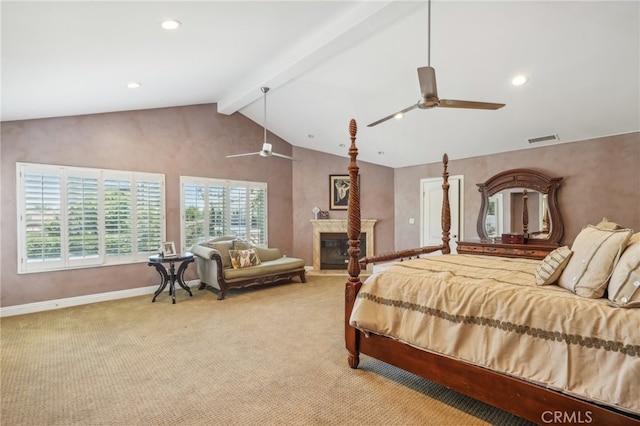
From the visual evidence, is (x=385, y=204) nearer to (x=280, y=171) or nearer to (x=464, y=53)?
(x=280, y=171)

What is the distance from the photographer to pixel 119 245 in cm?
504

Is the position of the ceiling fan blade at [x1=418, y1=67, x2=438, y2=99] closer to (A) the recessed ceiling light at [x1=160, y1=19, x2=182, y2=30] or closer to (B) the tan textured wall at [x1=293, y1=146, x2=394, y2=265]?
(A) the recessed ceiling light at [x1=160, y1=19, x2=182, y2=30]

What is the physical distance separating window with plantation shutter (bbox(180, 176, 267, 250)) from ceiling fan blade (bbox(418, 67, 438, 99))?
453 cm

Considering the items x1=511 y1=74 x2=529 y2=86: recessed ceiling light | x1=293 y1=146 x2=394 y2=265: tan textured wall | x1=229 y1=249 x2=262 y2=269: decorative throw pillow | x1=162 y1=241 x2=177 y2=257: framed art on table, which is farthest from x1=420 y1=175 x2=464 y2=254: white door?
x1=162 y1=241 x2=177 y2=257: framed art on table

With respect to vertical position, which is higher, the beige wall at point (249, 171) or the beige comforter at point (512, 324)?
the beige wall at point (249, 171)

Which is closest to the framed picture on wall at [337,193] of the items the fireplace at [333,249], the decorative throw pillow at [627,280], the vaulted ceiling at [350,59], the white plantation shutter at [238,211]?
the fireplace at [333,249]

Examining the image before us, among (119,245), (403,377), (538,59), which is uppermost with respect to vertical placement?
(538,59)

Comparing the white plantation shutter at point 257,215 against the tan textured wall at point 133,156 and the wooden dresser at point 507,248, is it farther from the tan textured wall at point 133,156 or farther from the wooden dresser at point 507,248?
the wooden dresser at point 507,248

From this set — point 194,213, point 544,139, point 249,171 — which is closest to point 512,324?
Answer: point 544,139

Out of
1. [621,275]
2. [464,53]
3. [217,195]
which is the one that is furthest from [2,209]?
[621,275]

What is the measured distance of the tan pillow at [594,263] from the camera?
1.83 m

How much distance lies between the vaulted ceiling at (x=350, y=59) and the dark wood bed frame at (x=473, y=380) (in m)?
1.29

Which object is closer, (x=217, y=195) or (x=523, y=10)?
(x=523, y=10)

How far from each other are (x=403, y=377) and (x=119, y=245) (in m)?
4.58
